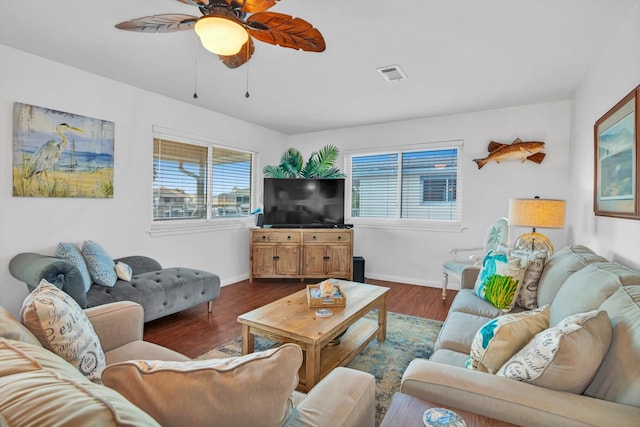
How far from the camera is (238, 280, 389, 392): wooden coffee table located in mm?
1876

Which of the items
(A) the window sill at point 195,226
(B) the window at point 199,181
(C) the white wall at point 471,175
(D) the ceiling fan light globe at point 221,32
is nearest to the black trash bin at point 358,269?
(C) the white wall at point 471,175

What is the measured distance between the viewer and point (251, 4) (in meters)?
1.65

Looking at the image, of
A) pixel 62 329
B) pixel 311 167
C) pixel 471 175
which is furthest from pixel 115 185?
pixel 471 175

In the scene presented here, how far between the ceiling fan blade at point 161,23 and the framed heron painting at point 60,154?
1.64 meters

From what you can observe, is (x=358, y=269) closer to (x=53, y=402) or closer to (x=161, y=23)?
(x=161, y=23)

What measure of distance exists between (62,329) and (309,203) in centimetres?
385

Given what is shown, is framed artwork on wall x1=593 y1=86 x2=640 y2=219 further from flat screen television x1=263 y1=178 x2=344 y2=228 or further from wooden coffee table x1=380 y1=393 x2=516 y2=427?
flat screen television x1=263 y1=178 x2=344 y2=228

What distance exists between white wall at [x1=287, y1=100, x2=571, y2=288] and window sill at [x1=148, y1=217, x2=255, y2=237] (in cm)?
185

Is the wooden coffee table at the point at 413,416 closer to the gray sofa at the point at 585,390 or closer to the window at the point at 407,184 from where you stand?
the gray sofa at the point at 585,390

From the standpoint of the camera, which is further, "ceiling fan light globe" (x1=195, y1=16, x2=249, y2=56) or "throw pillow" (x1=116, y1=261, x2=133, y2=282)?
"throw pillow" (x1=116, y1=261, x2=133, y2=282)

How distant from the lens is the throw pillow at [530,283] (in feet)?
7.40

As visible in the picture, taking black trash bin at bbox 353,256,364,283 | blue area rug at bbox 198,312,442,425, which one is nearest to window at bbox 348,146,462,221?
black trash bin at bbox 353,256,364,283

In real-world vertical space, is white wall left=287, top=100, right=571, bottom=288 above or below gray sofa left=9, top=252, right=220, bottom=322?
above

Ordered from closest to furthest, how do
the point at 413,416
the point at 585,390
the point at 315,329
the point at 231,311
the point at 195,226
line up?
the point at 413,416 → the point at 585,390 → the point at 315,329 → the point at 231,311 → the point at 195,226
